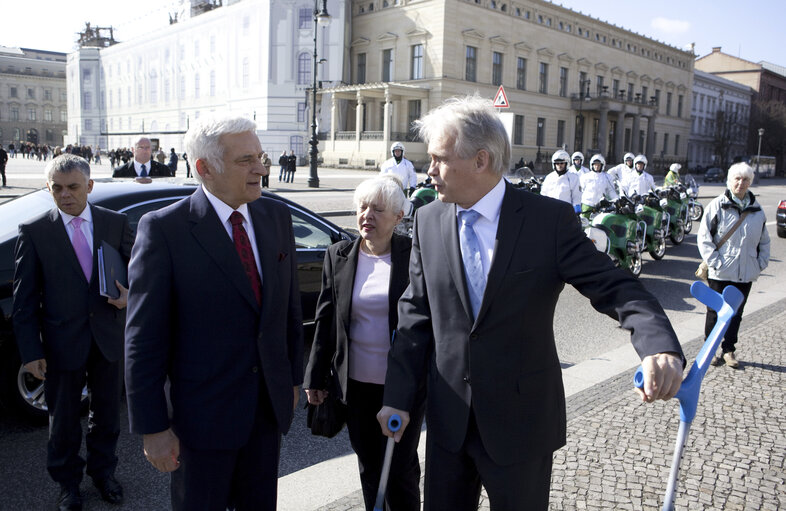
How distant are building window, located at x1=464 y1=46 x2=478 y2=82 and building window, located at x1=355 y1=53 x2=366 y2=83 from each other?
9586mm

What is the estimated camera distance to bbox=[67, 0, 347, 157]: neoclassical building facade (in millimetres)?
52188

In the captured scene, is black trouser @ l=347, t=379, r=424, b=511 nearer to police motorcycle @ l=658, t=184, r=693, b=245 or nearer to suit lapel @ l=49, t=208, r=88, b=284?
suit lapel @ l=49, t=208, r=88, b=284

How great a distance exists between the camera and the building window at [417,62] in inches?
1999

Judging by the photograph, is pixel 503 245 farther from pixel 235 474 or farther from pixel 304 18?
pixel 304 18

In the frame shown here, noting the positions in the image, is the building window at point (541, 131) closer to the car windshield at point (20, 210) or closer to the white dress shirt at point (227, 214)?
the car windshield at point (20, 210)

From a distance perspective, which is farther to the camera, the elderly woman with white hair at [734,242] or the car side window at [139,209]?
the elderly woman with white hair at [734,242]

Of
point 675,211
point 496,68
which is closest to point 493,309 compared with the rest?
point 675,211

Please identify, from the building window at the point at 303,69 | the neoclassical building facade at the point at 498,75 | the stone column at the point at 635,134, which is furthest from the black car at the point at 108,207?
the stone column at the point at 635,134

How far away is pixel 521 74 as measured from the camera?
55.5 meters

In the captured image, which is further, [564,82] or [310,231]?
[564,82]

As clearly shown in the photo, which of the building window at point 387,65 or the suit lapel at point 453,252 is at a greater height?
the building window at point 387,65

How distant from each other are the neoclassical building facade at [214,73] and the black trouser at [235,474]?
3620 cm

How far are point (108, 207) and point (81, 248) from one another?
1.38 metres

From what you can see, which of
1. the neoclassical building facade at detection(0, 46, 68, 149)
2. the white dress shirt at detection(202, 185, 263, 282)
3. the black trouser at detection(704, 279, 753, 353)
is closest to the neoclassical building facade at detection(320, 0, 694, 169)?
the black trouser at detection(704, 279, 753, 353)
